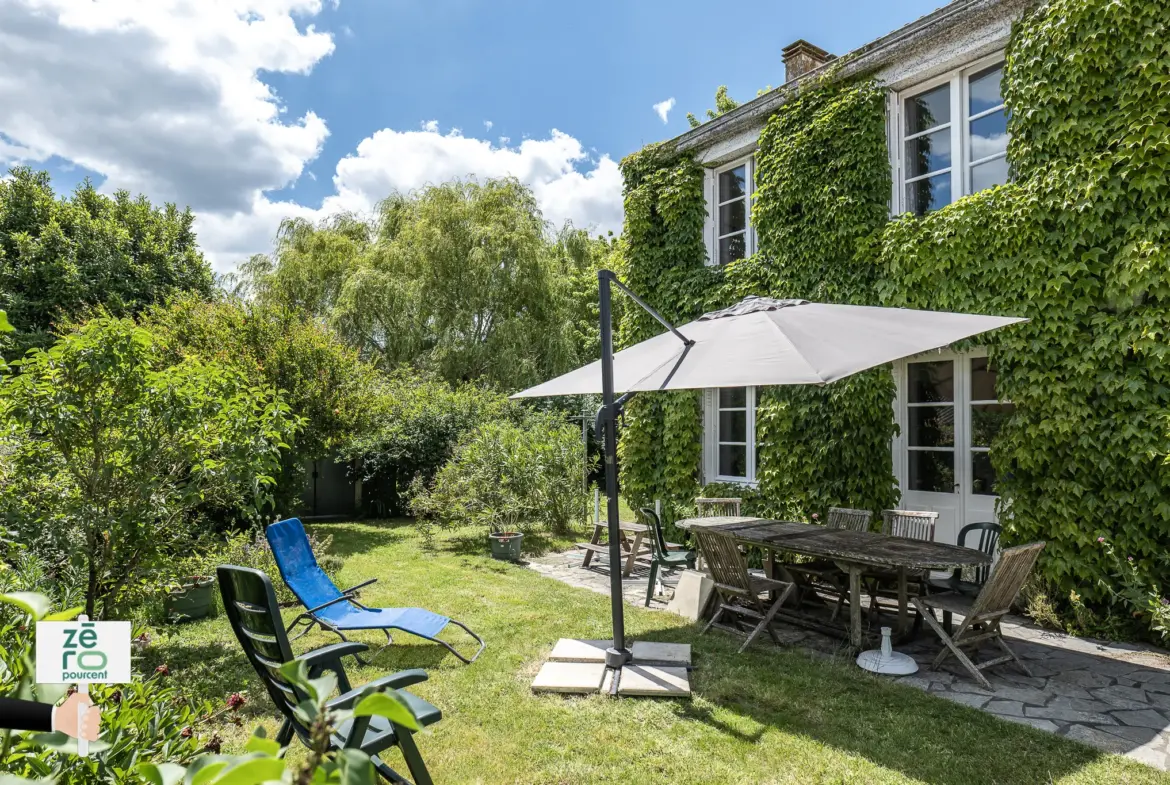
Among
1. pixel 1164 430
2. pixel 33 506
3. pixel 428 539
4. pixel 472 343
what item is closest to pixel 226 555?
pixel 33 506

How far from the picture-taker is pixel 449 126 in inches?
695

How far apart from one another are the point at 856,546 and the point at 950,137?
5389 millimetres

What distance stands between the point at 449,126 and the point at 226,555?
14175mm

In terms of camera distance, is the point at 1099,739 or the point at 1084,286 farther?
the point at 1084,286

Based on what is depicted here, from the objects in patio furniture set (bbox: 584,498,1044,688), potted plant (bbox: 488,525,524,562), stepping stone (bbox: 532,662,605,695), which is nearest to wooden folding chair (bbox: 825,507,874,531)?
patio furniture set (bbox: 584,498,1044,688)

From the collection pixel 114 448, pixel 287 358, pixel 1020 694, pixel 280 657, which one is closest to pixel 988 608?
pixel 1020 694

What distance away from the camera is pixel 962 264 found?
729 cm

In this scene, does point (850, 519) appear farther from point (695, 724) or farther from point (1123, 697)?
point (695, 724)

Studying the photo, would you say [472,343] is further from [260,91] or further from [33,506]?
[33,506]

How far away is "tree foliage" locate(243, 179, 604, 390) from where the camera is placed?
18.4m

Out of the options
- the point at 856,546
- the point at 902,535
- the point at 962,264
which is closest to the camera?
the point at 856,546

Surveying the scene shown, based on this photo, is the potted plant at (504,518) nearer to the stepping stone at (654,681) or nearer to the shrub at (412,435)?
the shrub at (412,435)

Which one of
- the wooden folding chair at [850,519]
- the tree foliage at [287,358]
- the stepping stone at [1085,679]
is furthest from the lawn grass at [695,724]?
the tree foliage at [287,358]

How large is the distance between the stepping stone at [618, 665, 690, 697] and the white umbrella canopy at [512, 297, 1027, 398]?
7.05ft
